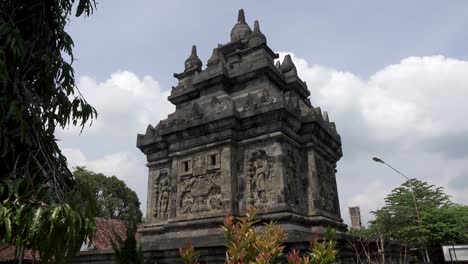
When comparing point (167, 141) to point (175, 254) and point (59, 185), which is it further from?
point (59, 185)

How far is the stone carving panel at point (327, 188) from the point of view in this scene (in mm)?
9336

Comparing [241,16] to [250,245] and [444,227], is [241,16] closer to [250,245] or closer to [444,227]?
[250,245]

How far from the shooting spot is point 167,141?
1009 centimetres

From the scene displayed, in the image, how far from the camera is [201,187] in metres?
8.96

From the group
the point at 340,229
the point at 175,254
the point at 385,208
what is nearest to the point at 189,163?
the point at 175,254

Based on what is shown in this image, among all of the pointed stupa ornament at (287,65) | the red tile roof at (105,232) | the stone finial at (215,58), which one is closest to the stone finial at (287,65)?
the pointed stupa ornament at (287,65)

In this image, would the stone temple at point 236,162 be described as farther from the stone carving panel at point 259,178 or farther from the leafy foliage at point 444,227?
the leafy foliage at point 444,227

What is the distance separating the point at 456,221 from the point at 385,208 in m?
6.83

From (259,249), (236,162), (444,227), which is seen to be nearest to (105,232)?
(236,162)

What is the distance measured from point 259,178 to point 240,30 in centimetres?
602

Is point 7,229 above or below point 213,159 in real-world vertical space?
below

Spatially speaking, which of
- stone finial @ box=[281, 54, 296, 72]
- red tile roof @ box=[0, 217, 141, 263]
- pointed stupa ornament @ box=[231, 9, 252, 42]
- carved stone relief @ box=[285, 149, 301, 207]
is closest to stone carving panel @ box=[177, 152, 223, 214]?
carved stone relief @ box=[285, 149, 301, 207]

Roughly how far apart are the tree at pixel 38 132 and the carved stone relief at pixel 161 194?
547 centimetres

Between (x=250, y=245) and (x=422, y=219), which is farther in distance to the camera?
(x=422, y=219)
